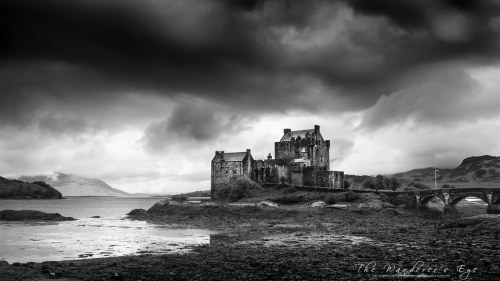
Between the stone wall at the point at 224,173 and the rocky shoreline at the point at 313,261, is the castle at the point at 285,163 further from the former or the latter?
the rocky shoreline at the point at 313,261

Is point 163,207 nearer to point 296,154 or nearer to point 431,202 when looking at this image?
point 296,154

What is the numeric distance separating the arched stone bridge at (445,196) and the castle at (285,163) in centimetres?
2014

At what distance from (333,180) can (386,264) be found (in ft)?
238

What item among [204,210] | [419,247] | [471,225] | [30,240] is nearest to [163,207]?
[204,210]

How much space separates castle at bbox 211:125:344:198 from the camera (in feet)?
315

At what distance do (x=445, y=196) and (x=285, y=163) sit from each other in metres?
35.5

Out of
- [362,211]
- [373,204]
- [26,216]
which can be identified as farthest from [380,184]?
[26,216]

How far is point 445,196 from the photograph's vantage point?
238 feet

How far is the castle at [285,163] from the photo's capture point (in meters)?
96.0

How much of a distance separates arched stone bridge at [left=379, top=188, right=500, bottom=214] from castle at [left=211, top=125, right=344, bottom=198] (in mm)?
20142

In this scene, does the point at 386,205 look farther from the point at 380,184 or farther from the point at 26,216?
the point at 26,216

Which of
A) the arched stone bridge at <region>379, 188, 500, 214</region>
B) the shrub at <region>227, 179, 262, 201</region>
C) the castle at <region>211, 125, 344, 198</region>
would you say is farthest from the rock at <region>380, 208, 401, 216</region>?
the shrub at <region>227, 179, 262, 201</region>

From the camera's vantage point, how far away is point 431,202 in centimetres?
7638

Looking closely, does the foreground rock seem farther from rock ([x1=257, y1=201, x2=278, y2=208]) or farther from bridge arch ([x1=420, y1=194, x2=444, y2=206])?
bridge arch ([x1=420, y1=194, x2=444, y2=206])
